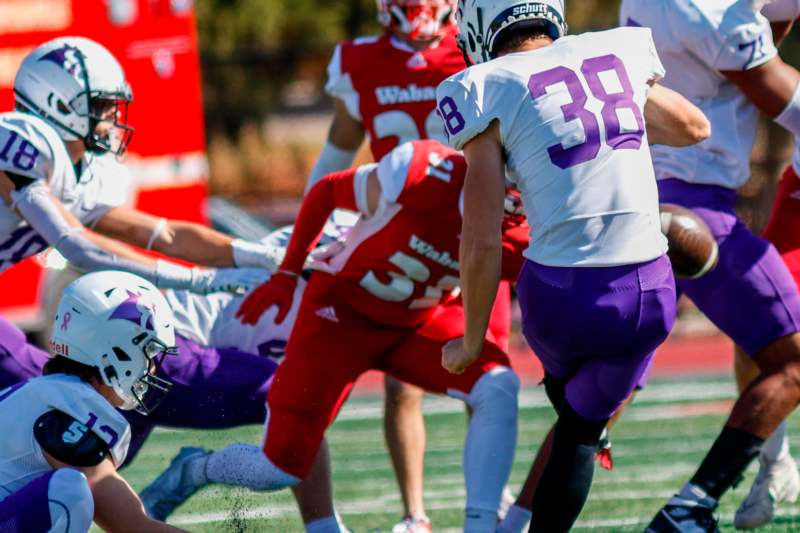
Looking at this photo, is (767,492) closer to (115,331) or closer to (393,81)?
(393,81)

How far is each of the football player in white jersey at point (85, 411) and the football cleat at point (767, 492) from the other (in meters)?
1.96

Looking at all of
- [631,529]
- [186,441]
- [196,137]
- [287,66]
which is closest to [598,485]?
[631,529]

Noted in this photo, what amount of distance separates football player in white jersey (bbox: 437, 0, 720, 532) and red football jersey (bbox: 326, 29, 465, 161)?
1752mm

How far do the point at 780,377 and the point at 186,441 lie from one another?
11.7ft

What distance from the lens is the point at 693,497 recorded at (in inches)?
159

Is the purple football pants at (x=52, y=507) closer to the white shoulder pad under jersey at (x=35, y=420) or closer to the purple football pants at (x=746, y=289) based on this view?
the white shoulder pad under jersey at (x=35, y=420)

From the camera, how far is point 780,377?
416cm

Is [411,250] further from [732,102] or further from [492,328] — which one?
[732,102]

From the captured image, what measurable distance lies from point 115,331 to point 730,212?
1.89 meters

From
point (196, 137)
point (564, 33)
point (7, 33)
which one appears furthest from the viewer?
point (196, 137)

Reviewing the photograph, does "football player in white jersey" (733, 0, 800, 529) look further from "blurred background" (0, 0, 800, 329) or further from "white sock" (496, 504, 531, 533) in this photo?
"blurred background" (0, 0, 800, 329)

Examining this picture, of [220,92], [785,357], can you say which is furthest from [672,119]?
[220,92]

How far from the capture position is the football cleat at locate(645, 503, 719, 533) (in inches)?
157

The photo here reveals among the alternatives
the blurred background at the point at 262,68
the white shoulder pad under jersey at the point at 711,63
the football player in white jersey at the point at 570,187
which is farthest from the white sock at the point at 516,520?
the blurred background at the point at 262,68
